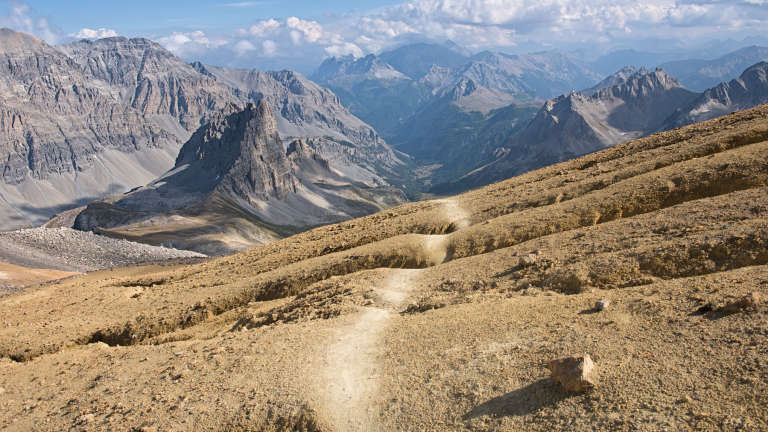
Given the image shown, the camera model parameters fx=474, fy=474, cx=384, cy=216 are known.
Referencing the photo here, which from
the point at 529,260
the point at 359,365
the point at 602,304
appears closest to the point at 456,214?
the point at 529,260

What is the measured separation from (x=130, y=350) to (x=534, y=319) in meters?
21.5

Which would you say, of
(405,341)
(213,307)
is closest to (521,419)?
(405,341)

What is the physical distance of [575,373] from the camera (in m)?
14.4

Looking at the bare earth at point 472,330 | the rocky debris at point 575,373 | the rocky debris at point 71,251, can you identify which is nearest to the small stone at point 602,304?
the bare earth at point 472,330

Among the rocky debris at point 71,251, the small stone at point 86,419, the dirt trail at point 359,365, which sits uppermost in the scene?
the dirt trail at point 359,365

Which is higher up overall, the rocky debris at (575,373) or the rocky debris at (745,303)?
the rocky debris at (745,303)

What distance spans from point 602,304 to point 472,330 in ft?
17.4

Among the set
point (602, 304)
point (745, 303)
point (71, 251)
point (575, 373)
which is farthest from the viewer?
point (71, 251)

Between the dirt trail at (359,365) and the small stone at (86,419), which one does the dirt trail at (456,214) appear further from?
the small stone at (86,419)

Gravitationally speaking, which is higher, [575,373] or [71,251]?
[575,373]

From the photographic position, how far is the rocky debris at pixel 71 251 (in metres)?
102

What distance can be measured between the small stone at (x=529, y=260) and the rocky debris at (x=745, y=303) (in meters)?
10.5

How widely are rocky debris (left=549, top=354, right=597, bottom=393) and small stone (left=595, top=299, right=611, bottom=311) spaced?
441 cm

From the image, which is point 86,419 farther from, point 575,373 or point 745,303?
point 745,303
